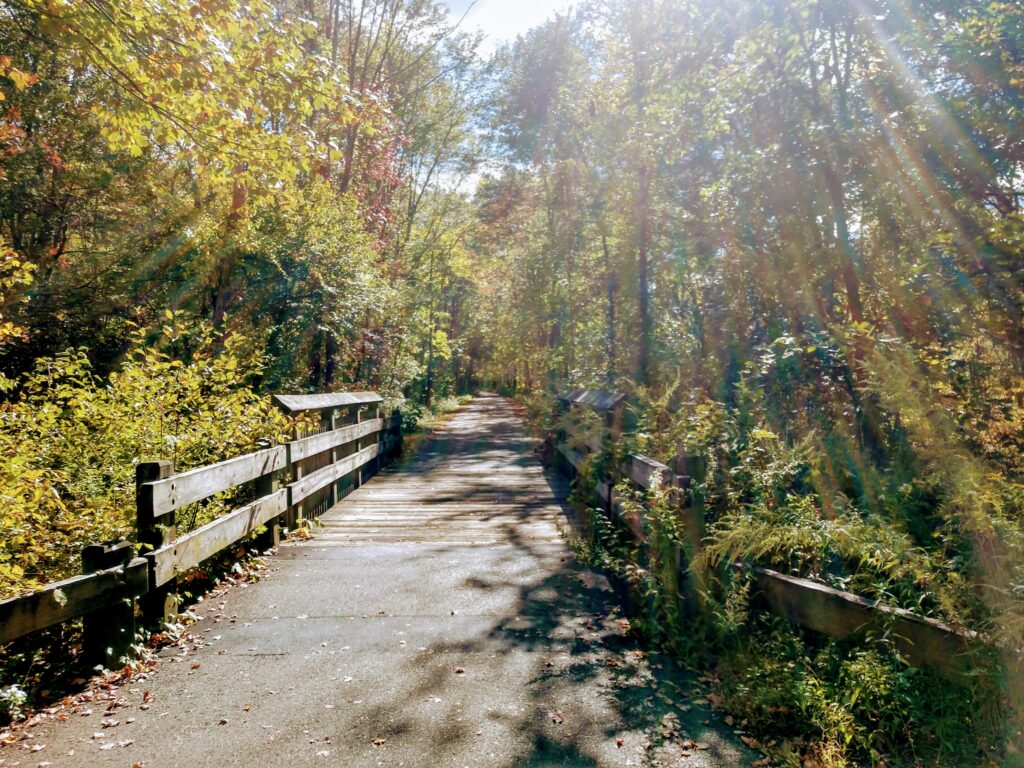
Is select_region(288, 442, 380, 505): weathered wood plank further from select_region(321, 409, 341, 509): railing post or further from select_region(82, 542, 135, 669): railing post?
select_region(82, 542, 135, 669): railing post

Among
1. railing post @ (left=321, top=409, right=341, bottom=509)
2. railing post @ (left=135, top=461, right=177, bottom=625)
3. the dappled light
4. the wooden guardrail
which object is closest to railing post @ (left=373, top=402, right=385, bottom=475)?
the dappled light

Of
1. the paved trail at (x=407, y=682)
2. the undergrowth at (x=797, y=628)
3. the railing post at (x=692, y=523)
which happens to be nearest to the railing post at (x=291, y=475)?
the paved trail at (x=407, y=682)

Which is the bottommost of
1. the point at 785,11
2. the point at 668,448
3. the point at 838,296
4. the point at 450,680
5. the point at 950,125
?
the point at 450,680

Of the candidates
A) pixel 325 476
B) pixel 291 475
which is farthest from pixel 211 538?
pixel 325 476

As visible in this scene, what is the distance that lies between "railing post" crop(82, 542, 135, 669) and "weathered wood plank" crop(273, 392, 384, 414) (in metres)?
2.96

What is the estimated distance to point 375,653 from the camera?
3.96 metres

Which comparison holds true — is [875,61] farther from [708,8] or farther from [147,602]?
[147,602]

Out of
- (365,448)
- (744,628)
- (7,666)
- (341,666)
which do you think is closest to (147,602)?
(7,666)

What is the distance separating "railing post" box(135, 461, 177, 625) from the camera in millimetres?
3953

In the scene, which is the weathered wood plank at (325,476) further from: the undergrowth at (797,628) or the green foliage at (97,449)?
the undergrowth at (797,628)

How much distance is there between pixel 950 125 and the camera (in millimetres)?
6188

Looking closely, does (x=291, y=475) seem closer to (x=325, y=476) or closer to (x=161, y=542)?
(x=325, y=476)

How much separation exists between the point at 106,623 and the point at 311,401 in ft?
12.7

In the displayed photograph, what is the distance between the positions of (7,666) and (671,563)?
140 inches
